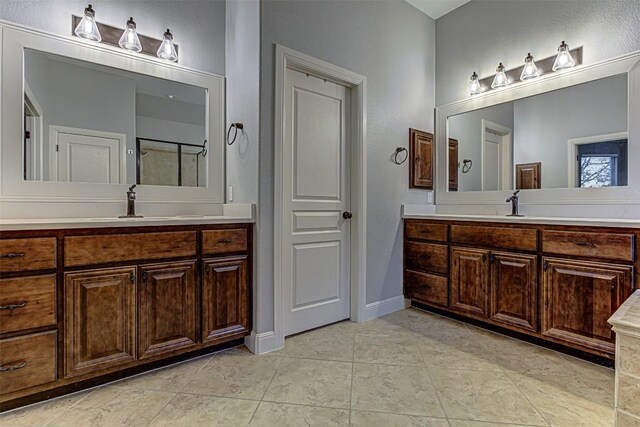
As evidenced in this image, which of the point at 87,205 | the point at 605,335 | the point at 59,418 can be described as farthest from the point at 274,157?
the point at 605,335

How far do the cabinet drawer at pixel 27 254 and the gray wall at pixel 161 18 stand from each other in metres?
1.32

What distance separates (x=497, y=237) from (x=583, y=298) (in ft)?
2.08

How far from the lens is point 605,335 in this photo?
6.39 feet

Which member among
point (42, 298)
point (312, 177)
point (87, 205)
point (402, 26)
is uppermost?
point (402, 26)

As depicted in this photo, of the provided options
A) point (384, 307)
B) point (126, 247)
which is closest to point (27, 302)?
point (126, 247)

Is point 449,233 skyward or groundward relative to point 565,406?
skyward

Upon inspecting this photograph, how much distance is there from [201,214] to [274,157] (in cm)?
76

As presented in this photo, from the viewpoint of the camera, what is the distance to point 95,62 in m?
2.12

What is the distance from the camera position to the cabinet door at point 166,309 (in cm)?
187

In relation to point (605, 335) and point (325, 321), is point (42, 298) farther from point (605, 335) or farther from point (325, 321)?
point (605, 335)

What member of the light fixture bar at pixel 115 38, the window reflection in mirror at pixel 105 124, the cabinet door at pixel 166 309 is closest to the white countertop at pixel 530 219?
the window reflection in mirror at pixel 105 124

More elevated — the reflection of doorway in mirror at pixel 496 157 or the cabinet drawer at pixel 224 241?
the reflection of doorway in mirror at pixel 496 157

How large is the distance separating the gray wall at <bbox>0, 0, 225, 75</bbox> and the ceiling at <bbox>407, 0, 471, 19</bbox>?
1911 mm

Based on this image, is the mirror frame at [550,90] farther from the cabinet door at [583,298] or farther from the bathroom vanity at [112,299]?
the bathroom vanity at [112,299]
